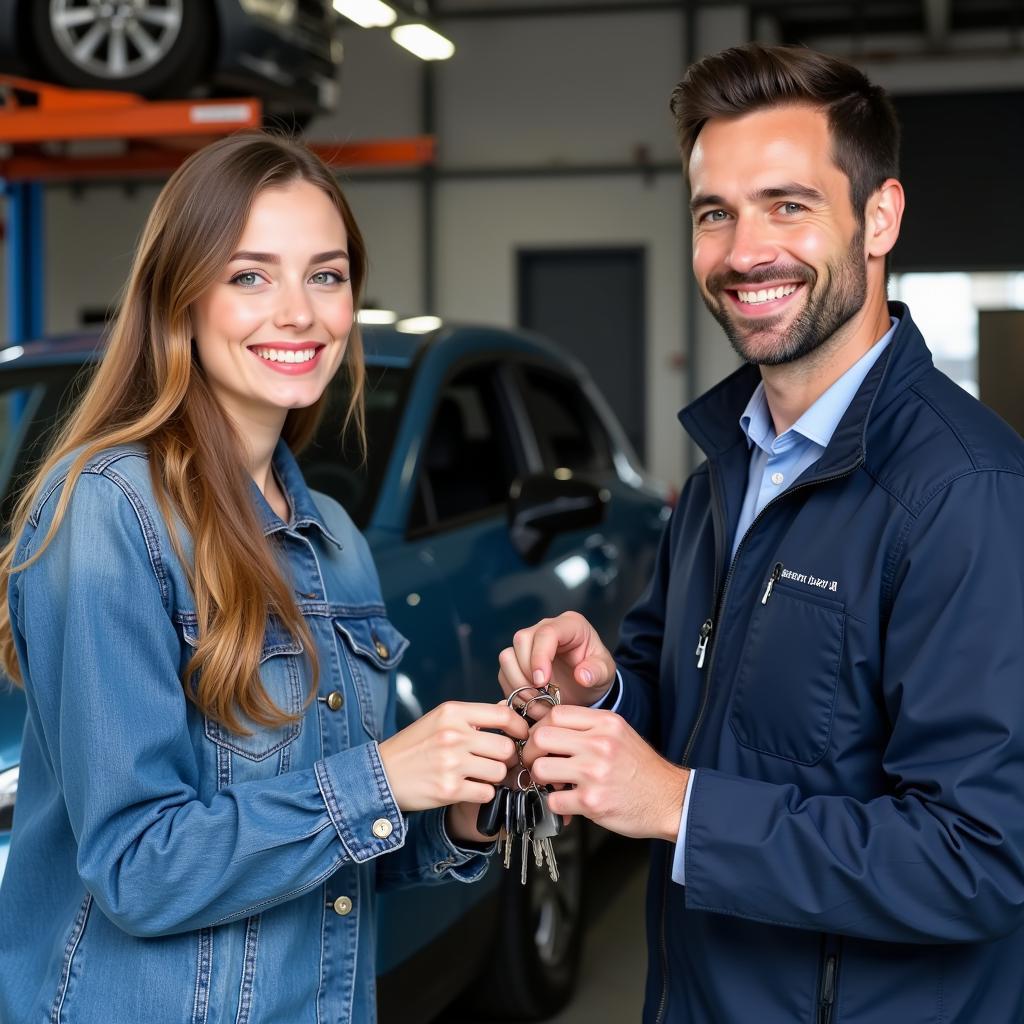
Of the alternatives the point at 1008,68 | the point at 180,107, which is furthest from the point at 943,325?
the point at 180,107

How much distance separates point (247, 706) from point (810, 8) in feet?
44.5

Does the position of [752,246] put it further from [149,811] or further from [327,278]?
[149,811]

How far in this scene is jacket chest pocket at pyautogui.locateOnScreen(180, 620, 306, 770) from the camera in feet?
5.51

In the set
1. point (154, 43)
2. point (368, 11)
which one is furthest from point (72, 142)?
point (368, 11)

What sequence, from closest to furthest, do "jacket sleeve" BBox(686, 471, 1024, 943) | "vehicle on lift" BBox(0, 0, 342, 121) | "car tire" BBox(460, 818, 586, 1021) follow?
"jacket sleeve" BBox(686, 471, 1024, 943) → "car tire" BBox(460, 818, 586, 1021) → "vehicle on lift" BBox(0, 0, 342, 121)

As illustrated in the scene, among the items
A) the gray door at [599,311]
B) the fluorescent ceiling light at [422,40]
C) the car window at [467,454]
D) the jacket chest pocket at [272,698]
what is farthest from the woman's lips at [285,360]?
the gray door at [599,311]

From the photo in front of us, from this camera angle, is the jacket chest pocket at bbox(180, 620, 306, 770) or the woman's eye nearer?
the jacket chest pocket at bbox(180, 620, 306, 770)

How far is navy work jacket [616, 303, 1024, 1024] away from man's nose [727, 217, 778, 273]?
0.65 ft

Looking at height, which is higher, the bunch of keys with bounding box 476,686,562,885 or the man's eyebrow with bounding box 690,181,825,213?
the man's eyebrow with bounding box 690,181,825,213

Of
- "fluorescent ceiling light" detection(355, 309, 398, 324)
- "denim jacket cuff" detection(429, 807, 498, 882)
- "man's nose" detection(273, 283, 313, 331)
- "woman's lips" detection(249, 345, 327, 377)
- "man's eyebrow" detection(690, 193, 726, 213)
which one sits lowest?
"denim jacket cuff" detection(429, 807, 498, 882)

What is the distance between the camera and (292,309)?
1.81 meters

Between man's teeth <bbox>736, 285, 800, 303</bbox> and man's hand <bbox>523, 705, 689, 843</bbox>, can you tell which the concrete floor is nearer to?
man's hand <bbox>523, 705, 689, 843</bbox>

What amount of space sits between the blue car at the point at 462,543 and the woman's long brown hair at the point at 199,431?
0.70m

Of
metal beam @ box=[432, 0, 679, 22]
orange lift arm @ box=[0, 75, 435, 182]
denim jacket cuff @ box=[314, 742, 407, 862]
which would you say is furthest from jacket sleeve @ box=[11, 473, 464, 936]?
metal beam @ box=[432, 0, 679, 22]
